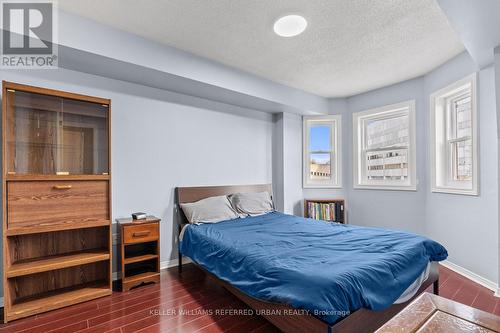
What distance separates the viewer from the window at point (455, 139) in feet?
9.44

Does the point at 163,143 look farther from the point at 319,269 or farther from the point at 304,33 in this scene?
the point at 319,269

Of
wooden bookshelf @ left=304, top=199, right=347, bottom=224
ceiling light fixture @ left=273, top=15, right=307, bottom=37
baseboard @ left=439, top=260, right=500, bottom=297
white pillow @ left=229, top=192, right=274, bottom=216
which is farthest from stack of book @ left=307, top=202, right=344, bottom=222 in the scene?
ceiling light fixture @ left=273, top=15, right=307, bottom=37

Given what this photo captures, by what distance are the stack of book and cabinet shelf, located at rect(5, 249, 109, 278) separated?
3190 mm

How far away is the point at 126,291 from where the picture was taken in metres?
2.60

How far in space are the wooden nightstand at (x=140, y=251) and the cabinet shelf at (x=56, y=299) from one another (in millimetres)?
251

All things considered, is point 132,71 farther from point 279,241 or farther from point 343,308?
point 343,308

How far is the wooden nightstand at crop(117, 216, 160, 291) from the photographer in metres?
2.62

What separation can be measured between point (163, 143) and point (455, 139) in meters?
3.87

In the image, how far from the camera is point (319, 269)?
1595 millimetres

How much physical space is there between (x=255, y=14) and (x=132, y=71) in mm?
1476

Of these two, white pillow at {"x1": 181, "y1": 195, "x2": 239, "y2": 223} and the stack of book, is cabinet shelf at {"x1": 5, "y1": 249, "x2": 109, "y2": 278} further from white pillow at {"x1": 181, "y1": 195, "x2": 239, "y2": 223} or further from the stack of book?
the stack of book

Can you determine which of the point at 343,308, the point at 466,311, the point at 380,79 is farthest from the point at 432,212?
the point at 466,311

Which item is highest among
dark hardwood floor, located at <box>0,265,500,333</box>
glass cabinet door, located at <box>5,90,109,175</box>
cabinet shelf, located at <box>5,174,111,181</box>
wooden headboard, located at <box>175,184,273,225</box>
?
glass cabinet door, located at <box>5,90,109,175</box>

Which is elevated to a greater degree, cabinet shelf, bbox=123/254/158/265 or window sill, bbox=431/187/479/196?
window sill, bbox=431/187/479/196
